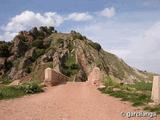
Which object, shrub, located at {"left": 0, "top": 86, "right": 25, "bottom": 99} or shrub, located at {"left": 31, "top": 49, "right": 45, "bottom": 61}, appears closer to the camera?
shrub, located at {"left": 0, "top": 86, "right": 25, "bottom": 99}

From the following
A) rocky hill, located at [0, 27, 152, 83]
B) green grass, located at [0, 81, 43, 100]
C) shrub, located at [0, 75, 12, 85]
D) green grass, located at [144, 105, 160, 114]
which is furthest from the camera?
rocky hill, located at [0, 27, 152, 83]

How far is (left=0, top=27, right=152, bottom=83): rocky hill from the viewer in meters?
74.0

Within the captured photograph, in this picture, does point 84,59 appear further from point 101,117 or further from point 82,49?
point 101,117

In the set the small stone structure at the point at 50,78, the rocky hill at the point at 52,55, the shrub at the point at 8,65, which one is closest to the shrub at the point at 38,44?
the rocky hill at the point at 52,55

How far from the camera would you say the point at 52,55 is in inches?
2953

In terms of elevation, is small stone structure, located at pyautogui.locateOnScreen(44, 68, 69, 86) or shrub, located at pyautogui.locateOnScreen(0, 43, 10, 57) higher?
shrub, located at pyautogui.locateOnScreen(0, 43, 10, 57)

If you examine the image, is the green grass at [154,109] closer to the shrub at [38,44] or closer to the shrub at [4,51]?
the shrub at [38,44]

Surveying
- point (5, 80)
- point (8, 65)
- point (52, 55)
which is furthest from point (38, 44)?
point (5, 80)

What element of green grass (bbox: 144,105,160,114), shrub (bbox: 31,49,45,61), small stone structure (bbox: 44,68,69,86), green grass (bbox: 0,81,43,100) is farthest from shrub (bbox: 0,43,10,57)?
green grass (bbox: 144,105,160,114)

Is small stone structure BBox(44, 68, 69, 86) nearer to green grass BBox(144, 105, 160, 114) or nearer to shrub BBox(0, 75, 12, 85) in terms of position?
shrub BBox(0, 75, 12, 85)

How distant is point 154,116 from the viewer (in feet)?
42.9

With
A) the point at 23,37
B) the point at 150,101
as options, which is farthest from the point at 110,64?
the point at 150,101

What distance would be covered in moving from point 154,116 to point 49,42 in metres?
69.2

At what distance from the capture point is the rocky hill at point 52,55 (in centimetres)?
7400
